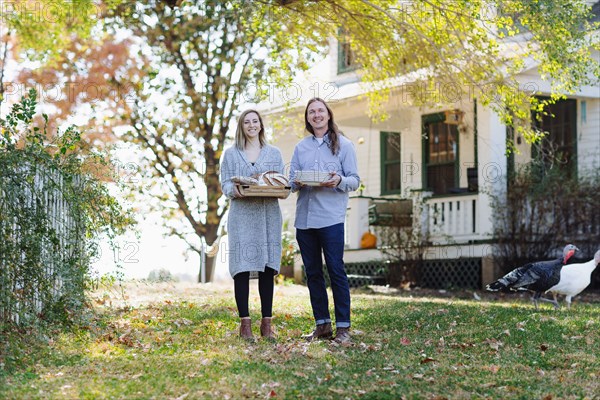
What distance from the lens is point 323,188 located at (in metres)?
8.58

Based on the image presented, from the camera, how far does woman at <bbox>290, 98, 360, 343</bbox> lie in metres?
8.59

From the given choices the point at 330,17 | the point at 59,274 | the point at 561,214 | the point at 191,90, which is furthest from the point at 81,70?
the point at 59,274

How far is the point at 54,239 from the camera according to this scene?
8.23 meters

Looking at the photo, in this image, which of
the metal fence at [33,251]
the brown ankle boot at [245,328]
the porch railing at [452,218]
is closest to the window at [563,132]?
the porch railing at [452,218]

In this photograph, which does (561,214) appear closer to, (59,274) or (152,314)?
(152,314)

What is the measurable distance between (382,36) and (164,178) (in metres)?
7.84

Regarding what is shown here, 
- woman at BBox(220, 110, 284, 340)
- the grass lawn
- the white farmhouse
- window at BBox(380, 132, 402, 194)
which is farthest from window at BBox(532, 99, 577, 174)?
woman at BBox(220, 110, 284, 340)

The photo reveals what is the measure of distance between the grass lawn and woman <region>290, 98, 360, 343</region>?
1.10ft

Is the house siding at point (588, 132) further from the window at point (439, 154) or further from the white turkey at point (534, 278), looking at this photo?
the white turkey at point (534, 278)

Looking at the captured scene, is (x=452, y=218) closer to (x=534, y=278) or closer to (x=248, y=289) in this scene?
(x=534, y=278)

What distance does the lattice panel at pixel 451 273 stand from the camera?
1712 cm

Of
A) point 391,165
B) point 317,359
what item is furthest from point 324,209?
point 391,165

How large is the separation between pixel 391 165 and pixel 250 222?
40.0 feet

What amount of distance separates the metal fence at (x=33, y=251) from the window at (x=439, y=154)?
35.6 feet
